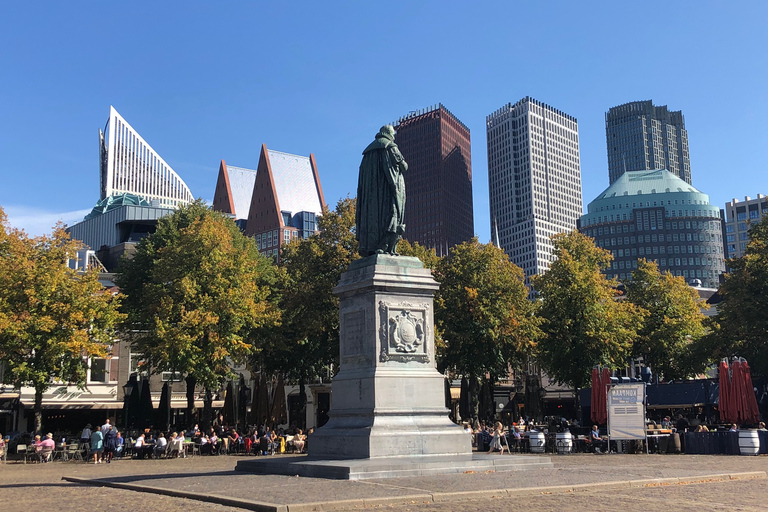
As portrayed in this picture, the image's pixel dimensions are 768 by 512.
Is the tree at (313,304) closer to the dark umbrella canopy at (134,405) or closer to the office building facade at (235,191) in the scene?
the dark umbrella canopy at (134,405)

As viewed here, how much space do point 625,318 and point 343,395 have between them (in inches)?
1262

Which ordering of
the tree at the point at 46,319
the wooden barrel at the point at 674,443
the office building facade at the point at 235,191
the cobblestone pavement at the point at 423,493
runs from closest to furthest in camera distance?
the cobblestone pavement at the point at 423,493 < the wooden barrel at the point at 674,443 < the tree at the point at 46,319 < the office building facade at the point at 235,191

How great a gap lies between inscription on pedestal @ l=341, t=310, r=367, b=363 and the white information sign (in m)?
14.0

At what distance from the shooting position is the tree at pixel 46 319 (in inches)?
1396

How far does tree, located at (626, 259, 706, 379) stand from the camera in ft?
167

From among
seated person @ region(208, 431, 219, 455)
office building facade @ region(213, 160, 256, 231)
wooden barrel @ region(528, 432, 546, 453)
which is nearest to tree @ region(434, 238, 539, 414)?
wooden barrel @ region(528, 432, 546, 453)

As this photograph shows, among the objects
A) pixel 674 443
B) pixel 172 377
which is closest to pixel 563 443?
pixel 674 443

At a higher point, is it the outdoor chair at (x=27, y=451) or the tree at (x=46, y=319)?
the tree at (x=46, y=319)

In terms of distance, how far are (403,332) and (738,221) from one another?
18998 cm

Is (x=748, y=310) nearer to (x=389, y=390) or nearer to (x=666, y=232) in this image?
(x=389, y=390)

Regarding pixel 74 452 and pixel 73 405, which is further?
pixel 73 405

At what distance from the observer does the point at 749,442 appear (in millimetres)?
27375

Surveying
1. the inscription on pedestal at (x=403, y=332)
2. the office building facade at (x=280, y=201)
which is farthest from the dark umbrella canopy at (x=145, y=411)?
the office building facade at (x=280, y=201)

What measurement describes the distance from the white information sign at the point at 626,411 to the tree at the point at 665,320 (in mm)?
19795
